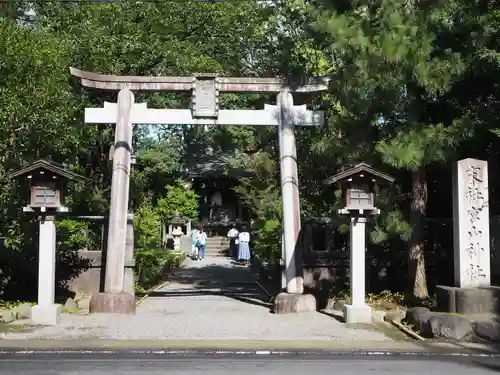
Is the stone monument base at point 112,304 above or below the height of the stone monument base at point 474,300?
below

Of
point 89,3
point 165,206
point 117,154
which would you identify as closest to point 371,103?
point 117,154

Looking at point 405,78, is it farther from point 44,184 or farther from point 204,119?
point 44,184

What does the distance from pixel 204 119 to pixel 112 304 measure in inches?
192

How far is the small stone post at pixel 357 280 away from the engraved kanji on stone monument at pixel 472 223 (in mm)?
1907

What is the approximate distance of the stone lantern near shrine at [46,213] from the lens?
494 inches

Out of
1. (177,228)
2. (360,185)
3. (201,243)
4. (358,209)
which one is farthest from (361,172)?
(177,228)

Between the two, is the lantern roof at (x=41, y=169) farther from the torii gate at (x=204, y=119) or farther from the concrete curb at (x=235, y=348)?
the concrete curb at (x=235, y=348)

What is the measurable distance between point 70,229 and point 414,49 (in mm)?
10092

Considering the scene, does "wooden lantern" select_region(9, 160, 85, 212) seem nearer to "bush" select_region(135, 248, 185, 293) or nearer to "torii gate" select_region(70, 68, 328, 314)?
"torii gate" select_region(70, 68, 328, 314)

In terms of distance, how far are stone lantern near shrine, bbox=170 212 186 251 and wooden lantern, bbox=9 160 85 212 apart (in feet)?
83.7

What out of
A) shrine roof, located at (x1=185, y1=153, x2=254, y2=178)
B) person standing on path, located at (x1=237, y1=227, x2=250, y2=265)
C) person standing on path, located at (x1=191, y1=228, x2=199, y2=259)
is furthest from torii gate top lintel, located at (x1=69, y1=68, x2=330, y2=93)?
shrine roof, located at (x1=185, y1=153, x2=254, y2=178)

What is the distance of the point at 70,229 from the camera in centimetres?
1641

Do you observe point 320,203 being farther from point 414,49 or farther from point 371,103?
point 414,49

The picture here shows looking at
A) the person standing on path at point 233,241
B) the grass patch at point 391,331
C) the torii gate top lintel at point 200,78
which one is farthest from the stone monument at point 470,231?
the person standing on path at point 233,241
